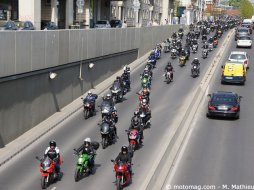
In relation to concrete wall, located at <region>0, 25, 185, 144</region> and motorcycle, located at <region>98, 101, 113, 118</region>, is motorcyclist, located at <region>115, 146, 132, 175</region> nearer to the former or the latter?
concrete wall, located at <region>0, 25, 185, 144</region>

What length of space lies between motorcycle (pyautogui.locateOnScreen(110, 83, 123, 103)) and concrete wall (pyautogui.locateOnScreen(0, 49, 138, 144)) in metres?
2.97

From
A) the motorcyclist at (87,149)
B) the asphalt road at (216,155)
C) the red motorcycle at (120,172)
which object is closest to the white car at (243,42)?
the asphalt road at (216,155)

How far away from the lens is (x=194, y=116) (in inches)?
1166

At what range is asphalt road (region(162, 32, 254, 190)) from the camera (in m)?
18.7

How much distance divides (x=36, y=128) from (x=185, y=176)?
11.0 metres

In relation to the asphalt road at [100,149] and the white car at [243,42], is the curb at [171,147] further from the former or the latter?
the white car at [243,42]

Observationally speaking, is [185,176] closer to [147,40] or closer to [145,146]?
[145,146]

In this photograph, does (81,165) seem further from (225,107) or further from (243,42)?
(243,42)

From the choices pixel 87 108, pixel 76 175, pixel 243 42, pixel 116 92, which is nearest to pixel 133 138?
pixel 76 175

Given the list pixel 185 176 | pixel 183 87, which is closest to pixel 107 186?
pixel 185 176

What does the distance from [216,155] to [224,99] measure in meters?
7.61

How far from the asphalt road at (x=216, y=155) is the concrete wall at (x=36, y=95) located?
867 centimetres

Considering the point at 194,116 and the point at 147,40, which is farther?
the point at 147,40

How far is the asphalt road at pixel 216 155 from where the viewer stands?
18719 mm
